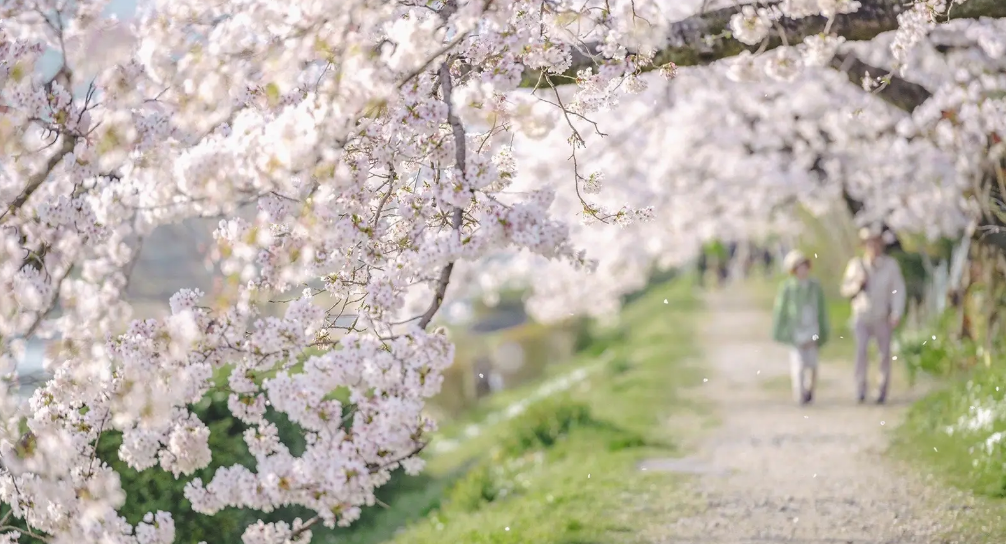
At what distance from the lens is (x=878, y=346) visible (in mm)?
9867

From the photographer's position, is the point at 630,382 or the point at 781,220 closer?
the point at 630,382

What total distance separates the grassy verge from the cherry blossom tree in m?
2.39

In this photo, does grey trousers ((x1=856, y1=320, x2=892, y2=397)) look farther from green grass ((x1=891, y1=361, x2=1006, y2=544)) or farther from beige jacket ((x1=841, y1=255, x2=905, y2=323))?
green grass ((x1=891, y1=361, x2=1006, y2=544))

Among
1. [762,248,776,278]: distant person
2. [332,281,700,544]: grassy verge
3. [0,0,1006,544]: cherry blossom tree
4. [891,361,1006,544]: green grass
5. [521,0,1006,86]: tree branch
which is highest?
[521,0,1006,86]: tree branch

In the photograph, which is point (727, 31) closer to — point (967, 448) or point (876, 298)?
point (967, 448)

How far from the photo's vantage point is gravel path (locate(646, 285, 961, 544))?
5.88 metres

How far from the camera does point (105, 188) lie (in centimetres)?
478

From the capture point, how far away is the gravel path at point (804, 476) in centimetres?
588

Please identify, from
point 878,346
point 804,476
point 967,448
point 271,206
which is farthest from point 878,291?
point 271,206

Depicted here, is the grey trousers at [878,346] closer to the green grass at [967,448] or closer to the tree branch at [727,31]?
the green grass at [967,448]

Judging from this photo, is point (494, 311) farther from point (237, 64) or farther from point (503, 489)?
point (237, 64)

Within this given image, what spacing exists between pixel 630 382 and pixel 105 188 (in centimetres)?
1048

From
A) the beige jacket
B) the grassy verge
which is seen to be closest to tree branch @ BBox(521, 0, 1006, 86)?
the grassy verge

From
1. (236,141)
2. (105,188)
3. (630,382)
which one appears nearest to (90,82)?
(105,188)
